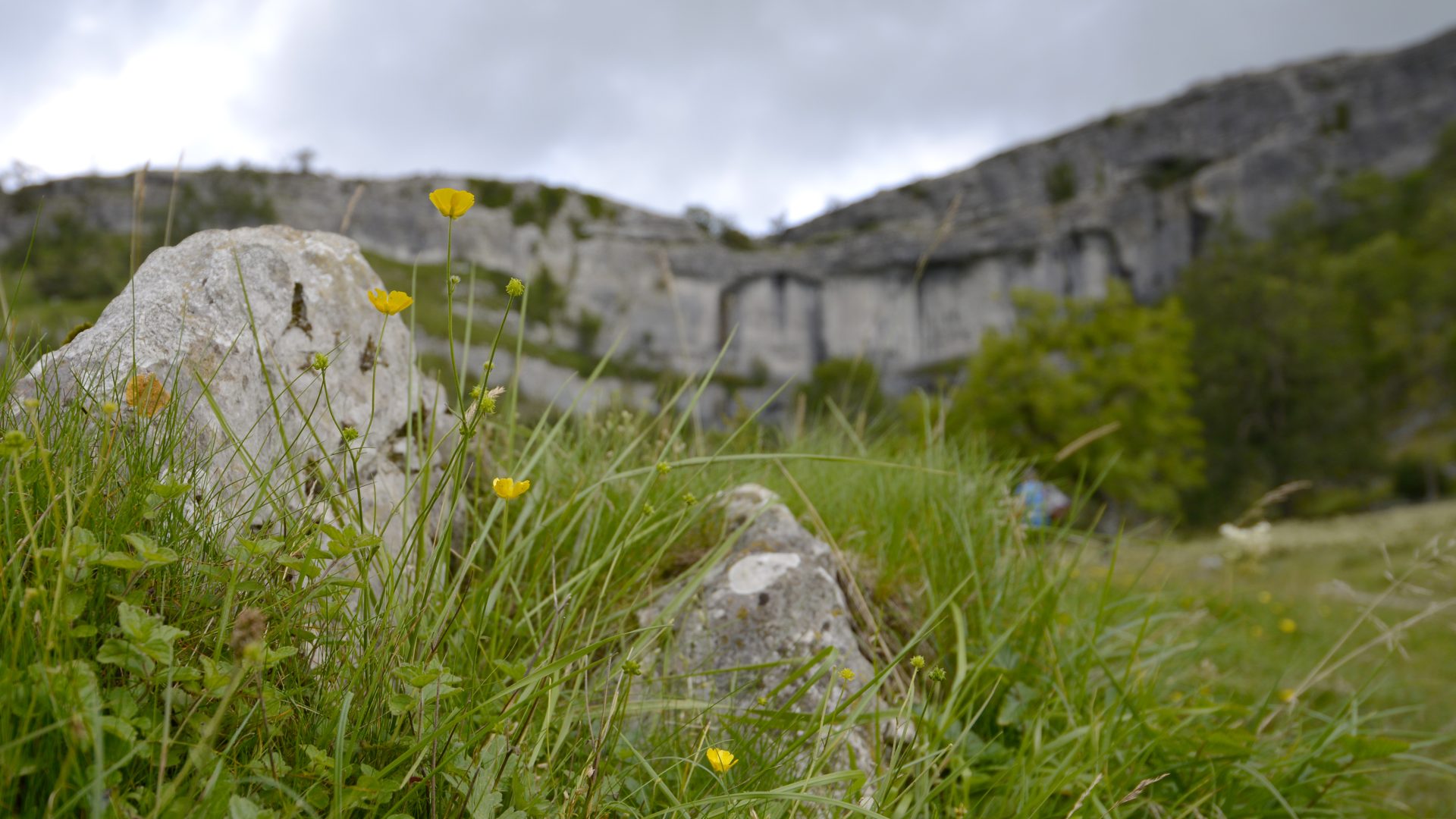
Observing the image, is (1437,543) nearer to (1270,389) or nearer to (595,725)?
(595,725)

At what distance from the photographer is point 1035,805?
1626mm

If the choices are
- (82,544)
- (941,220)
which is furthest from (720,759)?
(941,220)

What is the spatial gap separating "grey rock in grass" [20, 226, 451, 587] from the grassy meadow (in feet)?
0.20

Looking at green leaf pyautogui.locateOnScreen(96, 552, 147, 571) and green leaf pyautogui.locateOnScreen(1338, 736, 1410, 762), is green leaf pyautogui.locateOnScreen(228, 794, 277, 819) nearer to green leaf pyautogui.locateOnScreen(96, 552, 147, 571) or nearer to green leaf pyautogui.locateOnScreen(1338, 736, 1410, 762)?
green leaf pyautogui.locateOnScreen(96, 552, 147, 571)

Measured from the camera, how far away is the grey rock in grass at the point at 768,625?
2.01m

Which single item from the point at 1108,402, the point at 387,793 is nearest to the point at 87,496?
the point at 387,793

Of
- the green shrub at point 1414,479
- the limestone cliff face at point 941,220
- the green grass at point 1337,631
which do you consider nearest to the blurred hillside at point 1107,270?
the green shrub at point 1414,479

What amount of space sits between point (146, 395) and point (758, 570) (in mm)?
1542

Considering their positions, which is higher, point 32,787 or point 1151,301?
point 1151,301

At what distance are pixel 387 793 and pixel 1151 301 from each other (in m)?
75.5

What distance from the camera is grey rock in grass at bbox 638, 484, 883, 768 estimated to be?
2008mm

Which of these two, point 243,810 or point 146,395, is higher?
point 146,395

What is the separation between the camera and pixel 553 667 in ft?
4.29

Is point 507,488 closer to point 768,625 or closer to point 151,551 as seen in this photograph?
point 151,551
